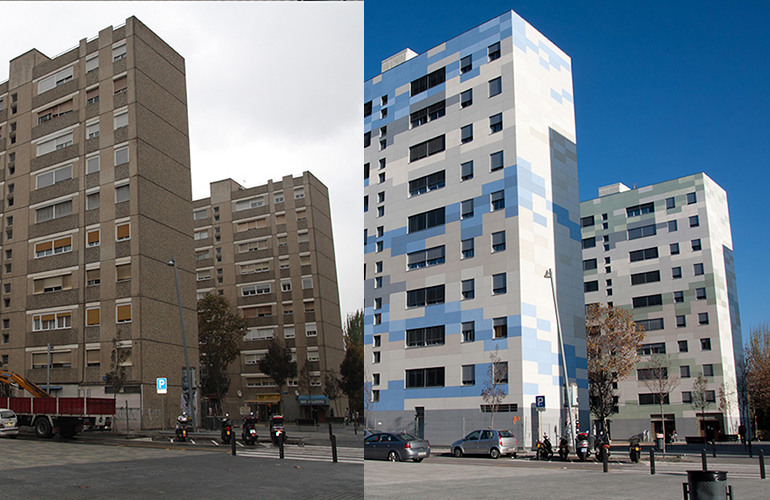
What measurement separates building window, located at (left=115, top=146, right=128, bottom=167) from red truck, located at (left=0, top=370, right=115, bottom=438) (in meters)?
24.5

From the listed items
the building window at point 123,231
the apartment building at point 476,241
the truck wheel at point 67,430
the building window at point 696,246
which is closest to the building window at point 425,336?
the apartment building at point 476,241

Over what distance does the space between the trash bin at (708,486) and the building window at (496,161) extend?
44118 mm

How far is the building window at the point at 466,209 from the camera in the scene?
52844 millimetres

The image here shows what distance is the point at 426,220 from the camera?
56250mm

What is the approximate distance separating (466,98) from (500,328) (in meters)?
19.8

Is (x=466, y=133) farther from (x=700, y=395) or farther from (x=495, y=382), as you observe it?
(x=700, y=395)

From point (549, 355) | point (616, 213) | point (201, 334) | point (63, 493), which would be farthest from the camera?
point (616, 213)

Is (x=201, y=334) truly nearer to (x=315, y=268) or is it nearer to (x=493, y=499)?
(x=315, y=268)

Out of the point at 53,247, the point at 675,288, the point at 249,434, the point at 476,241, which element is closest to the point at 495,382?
the point at 476,241

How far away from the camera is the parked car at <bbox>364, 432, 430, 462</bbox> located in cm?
3075

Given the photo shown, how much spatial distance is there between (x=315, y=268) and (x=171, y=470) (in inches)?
2653

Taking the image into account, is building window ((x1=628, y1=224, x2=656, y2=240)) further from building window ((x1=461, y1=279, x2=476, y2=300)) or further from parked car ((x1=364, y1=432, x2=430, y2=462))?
parked car ((x1=364, y1=432, x2=430, y2=462))

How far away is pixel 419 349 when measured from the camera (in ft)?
176

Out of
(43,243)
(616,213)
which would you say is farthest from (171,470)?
(616,213)
